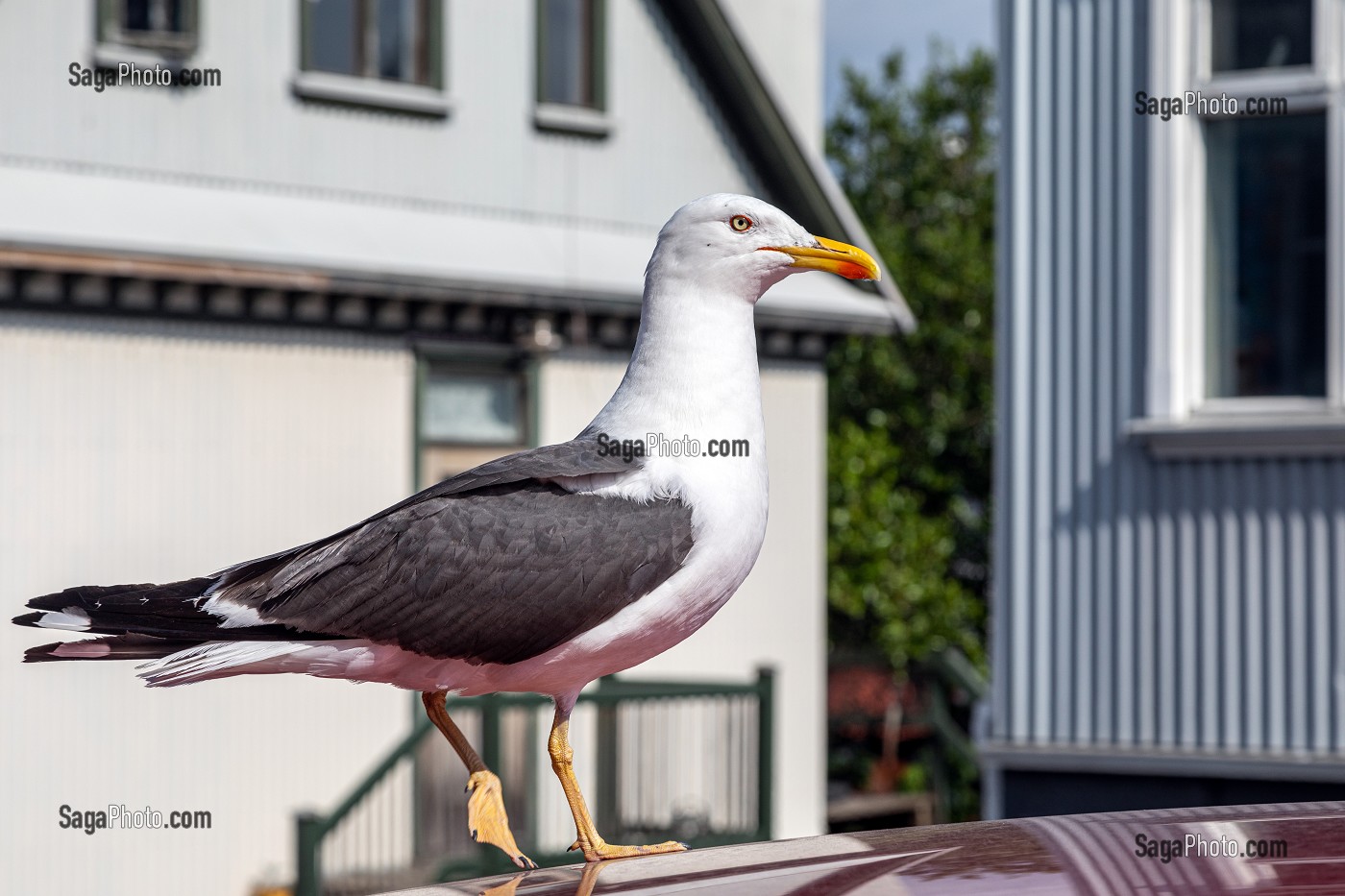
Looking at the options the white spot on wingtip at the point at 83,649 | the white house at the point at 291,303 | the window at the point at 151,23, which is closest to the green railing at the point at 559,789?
the white house at the point at 291,303

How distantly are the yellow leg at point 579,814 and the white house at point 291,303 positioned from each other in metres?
7.52

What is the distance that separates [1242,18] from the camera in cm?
846

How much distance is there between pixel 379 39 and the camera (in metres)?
11.8

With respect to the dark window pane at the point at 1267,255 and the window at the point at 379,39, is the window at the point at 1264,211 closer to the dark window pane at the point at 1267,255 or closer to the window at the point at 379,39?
the dark window pane at the point at 1267,255

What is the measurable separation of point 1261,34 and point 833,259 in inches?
248

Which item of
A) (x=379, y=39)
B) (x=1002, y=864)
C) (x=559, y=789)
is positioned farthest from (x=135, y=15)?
(x=1002, y=864)

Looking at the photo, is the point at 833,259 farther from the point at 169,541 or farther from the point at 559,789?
the point at 559,789

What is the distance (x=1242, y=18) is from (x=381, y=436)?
595 centimetres

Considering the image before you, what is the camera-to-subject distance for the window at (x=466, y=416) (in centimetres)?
1180

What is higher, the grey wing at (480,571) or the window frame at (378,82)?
the window frame at (378,82)

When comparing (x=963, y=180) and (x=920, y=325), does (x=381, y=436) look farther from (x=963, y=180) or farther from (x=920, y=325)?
(x=963, y=180)

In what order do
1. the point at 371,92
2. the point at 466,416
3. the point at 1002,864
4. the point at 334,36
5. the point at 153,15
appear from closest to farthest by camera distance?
the point at 1002,864 → the point at 153,15 → the point at 371,92 → the point at 334,36 → the point at 466,416

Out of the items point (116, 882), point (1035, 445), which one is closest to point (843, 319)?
point (1035, 445)

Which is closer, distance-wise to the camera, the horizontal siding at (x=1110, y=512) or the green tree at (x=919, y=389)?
the horizontal siding at (x=1110, y=512)
